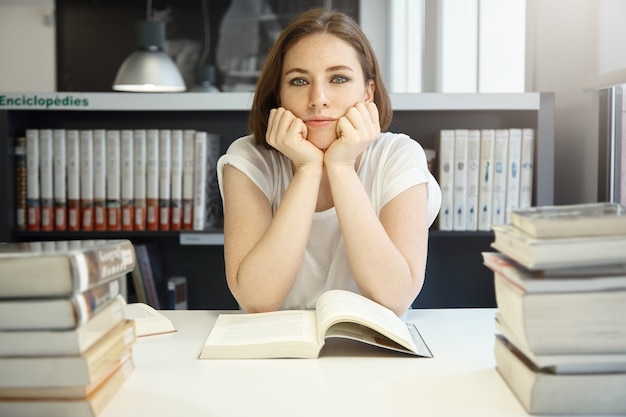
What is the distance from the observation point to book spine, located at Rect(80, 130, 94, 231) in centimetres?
242

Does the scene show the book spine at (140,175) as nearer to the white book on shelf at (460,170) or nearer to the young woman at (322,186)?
the young woman at (322,186)

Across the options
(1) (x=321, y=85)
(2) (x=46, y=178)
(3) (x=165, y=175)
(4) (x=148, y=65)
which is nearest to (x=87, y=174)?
(2) (x=46, y=178)

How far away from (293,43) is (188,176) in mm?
913

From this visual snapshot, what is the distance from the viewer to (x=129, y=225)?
2.43m

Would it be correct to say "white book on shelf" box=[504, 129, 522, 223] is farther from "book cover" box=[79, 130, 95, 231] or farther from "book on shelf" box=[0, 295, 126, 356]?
"book on shelf" box=[0, 295, 126, 356]

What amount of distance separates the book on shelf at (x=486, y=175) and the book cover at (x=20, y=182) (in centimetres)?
156

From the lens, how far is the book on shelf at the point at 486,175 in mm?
2332

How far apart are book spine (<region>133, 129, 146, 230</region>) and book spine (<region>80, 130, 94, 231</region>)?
157mm

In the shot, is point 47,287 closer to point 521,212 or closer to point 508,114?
point 521,212

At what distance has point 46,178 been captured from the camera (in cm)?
242

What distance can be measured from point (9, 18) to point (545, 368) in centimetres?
537

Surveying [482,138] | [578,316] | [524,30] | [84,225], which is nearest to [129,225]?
[84,225]

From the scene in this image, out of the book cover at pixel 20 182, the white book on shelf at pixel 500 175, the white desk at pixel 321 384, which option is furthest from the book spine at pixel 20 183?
the white book on shelf at pixel 500 175

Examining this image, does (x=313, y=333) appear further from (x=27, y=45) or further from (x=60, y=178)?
(x=27, y=45)
